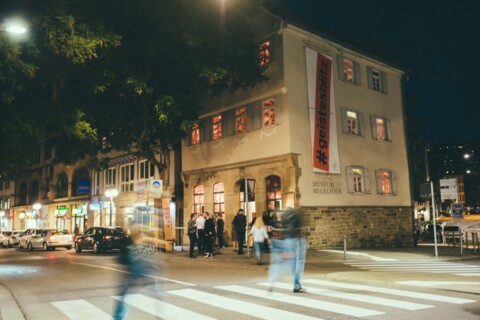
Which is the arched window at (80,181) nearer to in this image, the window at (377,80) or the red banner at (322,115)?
the red banner at (322,115)

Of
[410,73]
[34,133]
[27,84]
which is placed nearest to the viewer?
[34,133]

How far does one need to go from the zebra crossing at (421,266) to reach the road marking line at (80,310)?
9016 millimetres

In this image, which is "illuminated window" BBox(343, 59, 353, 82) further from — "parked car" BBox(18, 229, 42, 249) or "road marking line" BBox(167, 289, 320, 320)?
"parked car" BBox(18, 229, 42, 249)

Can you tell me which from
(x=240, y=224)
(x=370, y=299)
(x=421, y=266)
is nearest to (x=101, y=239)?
(x=240, y=224)

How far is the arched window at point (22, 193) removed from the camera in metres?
57.6

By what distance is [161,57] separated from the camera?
22.2m

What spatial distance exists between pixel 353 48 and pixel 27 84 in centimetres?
1654

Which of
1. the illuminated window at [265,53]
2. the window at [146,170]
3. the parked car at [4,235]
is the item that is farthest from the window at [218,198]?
the parked car at [4,235]

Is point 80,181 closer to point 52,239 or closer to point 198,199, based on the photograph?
point 52,239

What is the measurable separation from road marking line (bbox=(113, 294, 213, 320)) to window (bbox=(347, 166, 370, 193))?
16.9 m

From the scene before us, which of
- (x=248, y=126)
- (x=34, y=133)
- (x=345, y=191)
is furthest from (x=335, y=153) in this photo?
(x=34, y=133)

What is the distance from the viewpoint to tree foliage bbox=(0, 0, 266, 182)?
682 inches

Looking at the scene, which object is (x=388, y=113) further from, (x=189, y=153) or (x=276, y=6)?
(x=189, y=153)

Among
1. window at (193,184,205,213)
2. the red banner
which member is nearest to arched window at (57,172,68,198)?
window at (193,184,205,213)
